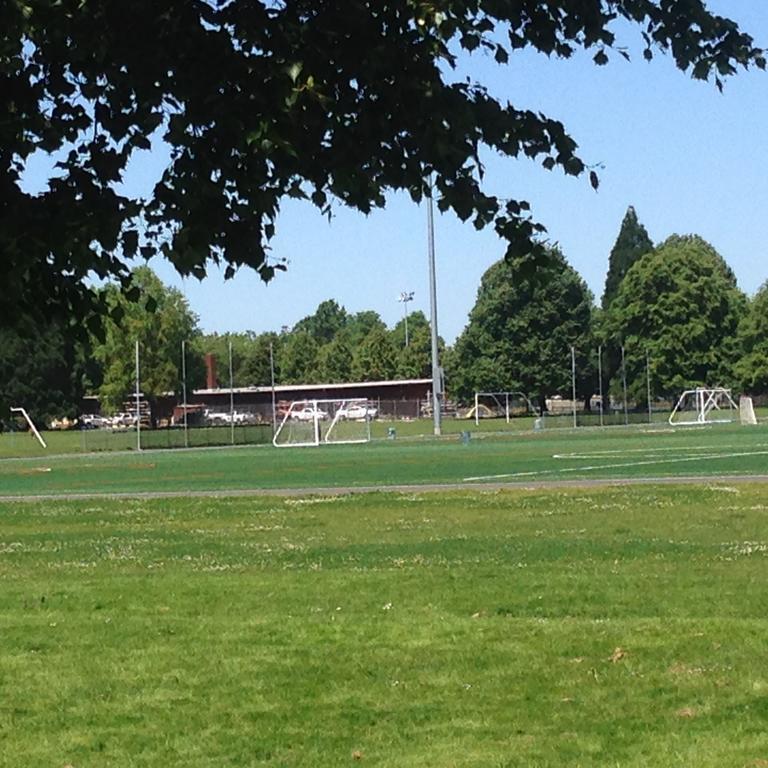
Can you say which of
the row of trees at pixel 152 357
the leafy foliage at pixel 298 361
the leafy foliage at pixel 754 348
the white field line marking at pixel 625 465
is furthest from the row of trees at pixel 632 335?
the white field line marking at pixel 625 465

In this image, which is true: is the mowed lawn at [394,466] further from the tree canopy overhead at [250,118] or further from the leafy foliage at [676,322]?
the leafy foliage at [676,322]

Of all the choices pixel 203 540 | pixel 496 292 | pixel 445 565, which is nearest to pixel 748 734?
pixel 445 565

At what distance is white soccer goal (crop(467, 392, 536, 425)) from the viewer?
134 m

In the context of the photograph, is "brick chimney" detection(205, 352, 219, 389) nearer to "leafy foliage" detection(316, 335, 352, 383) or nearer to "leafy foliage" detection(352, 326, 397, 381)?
"leafy foliage" detection(316, 335, 352, 383)

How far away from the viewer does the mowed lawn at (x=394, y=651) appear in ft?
27.6

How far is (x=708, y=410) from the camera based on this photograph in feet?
344

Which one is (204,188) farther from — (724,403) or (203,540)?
(724,403)

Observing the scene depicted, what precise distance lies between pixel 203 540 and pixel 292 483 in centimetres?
1860

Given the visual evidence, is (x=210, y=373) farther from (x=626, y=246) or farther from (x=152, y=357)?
(x=626, y=246)

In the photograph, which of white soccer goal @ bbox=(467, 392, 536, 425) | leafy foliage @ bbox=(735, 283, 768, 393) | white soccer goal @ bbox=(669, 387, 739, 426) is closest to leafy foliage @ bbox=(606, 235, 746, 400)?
leafy foliage @ bbox=(735, 283, 768, 393)

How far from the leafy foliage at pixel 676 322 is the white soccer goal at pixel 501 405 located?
32.6ft

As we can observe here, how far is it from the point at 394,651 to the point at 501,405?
12623cm

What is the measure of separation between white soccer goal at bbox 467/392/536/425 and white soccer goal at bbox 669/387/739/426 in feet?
81.8

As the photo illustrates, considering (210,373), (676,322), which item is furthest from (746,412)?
(210,373)
